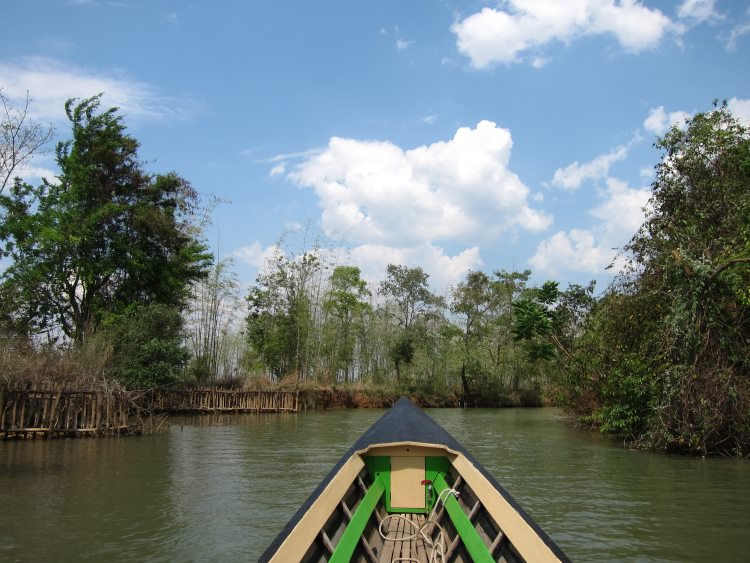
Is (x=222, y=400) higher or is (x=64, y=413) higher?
(x=64, y=413)

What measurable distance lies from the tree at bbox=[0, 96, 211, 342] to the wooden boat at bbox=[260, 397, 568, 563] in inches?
691

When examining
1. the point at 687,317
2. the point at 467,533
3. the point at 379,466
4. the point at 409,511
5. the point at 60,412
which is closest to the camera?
Answer: the point at 467,533

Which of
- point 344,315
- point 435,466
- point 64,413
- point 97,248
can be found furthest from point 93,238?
point 435,466

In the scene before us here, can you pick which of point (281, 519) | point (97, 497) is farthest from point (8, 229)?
point (281, 519)

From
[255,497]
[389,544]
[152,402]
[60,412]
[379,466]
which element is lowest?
[255,497]

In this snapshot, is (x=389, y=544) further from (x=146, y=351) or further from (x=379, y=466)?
(x=146, y=351)

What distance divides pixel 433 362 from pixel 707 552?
96.2ft

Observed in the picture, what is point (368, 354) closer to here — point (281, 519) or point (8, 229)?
point (8, 229)

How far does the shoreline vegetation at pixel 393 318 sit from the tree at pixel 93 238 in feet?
0.21

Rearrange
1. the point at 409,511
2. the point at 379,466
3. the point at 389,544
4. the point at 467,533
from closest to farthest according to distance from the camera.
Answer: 1. the point at 467,533
2. the point at 389,544
3. the point at 409,511
4. the point at 379,466

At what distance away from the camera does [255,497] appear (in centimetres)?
781

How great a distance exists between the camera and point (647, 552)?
5406 mm

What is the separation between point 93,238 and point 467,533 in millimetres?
21299

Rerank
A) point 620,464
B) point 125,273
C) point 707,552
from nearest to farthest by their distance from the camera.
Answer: point 707,552
point 620,464
point 125,273
